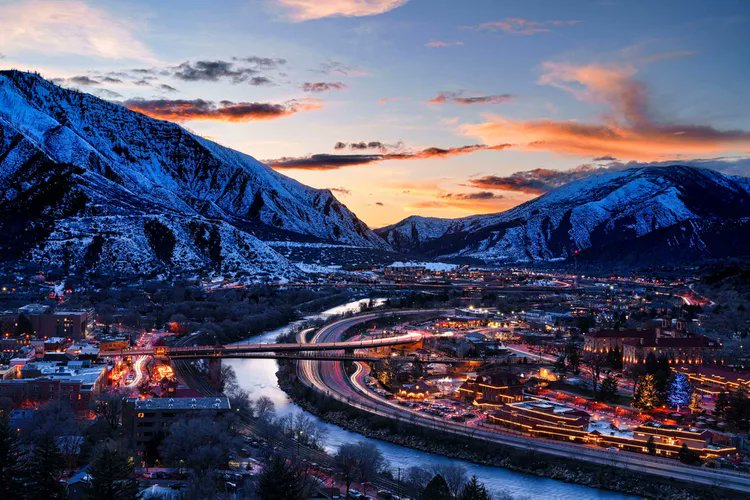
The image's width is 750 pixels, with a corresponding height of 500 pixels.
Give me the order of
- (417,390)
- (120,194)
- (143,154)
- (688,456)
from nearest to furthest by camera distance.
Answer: (688,456), (417,390), (120,194), (143,154)

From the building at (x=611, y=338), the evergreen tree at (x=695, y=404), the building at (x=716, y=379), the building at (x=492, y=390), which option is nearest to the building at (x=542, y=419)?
the building at (x=492, y=390)

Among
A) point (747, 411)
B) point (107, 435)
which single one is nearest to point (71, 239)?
point (107, 435)

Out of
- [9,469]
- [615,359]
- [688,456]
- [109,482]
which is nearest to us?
[109,482]

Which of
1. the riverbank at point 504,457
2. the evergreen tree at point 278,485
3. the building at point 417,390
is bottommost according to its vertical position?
the riverbank at point 504,457

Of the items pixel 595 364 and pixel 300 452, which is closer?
pixel 300 452

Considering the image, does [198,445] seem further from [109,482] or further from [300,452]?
[109,482]

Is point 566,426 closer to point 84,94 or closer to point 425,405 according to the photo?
point 425,405

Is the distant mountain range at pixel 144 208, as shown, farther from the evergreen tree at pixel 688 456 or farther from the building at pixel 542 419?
the evergreen tree at pixel 688 456

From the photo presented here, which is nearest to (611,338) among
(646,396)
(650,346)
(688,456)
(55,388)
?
(650,346)
